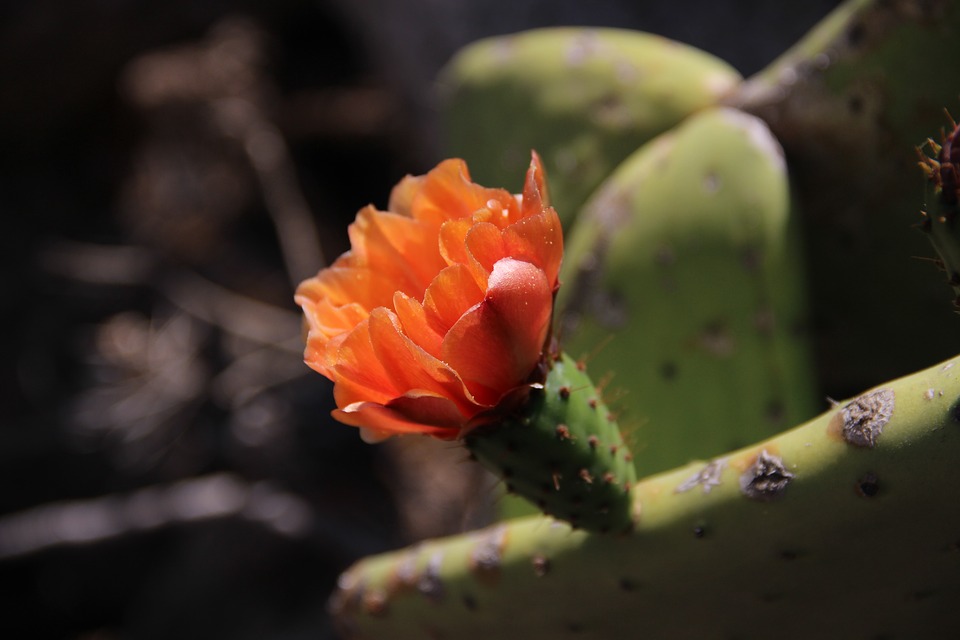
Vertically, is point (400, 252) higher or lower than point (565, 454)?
higher

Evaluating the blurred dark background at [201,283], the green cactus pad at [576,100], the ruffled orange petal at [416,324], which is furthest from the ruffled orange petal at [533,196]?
the blurred dark background at [201,283]

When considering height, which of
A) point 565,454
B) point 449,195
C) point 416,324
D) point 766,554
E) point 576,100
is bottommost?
point 766,554

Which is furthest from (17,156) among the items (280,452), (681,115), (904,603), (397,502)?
(904,603)

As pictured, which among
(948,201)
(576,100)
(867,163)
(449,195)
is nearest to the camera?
(948,201)

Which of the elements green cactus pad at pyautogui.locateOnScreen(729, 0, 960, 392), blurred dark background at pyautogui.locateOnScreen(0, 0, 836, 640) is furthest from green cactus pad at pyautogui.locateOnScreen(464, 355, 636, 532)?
blurred dark background at pyautogui.locateOnScreen(0, 0, 836, 640)

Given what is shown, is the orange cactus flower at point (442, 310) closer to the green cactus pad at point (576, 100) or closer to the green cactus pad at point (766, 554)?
the green cactus pad at point (766, 554)

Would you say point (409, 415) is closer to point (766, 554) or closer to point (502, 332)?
point (502, 332)

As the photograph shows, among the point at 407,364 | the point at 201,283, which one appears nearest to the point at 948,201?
the point at 407,364

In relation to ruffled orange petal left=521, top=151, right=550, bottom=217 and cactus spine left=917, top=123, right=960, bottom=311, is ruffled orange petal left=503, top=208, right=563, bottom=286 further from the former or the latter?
cactus spine left=917, top=123, right=960, bottom=311
